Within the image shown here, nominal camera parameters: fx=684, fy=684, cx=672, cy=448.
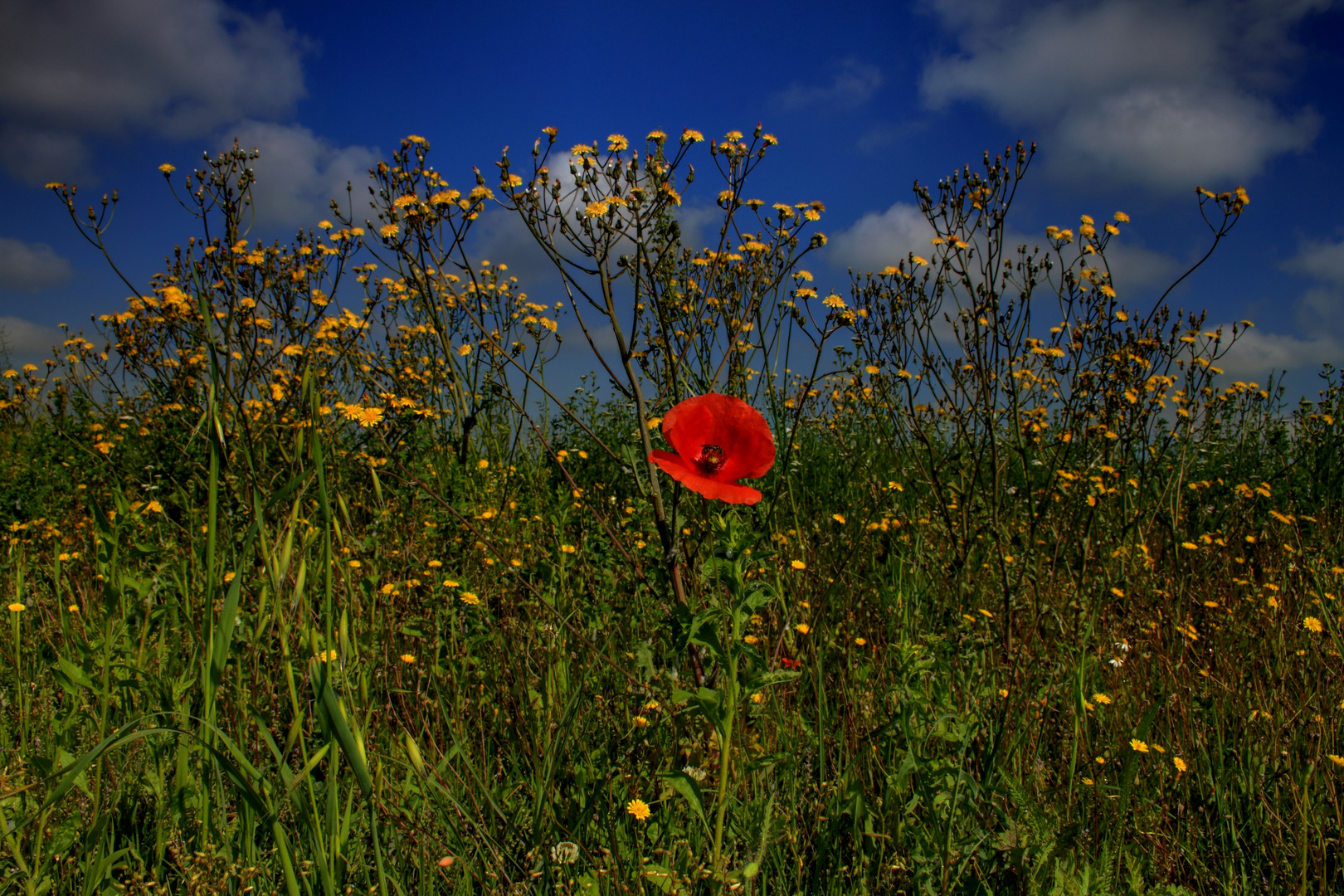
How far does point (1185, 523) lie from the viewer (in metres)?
4.69

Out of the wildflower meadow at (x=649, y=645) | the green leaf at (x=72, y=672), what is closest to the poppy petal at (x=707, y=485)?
the wildflower meadow at (x=649, y=645)

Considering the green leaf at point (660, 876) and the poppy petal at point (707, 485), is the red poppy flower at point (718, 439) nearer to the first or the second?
the poppy petal at point (707, 485)

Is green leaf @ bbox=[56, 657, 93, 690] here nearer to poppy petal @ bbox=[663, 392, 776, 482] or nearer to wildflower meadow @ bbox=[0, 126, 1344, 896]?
wildflower meadow @ bbox=[0, 126, 1344, 896]

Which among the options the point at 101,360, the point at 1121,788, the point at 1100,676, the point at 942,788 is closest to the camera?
the point at 942,788

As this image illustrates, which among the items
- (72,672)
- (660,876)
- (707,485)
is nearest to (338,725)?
(660,876)

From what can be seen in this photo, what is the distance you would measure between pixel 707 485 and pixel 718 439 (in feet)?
0.67

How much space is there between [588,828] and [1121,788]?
4.13 feet

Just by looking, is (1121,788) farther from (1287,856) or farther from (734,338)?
(734,338)

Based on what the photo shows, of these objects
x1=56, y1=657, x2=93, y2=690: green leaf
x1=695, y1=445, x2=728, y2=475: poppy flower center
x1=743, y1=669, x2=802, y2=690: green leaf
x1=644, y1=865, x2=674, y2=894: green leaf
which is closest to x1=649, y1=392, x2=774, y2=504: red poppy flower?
x1=695, y1=445, x2=728, y2=475: poppy flower center

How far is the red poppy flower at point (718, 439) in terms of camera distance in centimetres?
138

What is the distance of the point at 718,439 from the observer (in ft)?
4.73

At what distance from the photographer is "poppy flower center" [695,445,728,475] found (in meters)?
1.41

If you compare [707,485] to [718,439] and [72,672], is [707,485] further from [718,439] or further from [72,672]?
[72,672]

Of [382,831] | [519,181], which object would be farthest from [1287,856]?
[519,181]
